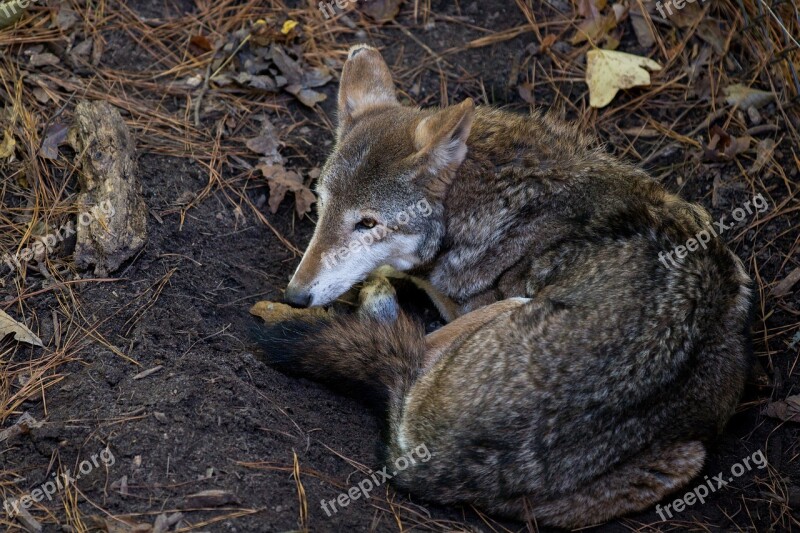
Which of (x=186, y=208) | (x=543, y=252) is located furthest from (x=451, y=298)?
(x=186, y=208)

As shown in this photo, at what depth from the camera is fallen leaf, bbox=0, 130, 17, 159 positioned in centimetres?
548

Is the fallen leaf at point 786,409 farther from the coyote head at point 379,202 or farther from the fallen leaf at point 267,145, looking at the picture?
the fallen leaf at point 267,145

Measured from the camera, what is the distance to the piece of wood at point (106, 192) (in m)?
5.01

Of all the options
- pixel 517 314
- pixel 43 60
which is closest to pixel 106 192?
pixel 43 60

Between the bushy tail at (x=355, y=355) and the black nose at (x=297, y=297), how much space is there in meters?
0.23

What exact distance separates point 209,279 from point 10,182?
163cm

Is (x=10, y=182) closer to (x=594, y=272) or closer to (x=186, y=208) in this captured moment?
(x=186, y=208)

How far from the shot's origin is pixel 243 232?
5793 mm
